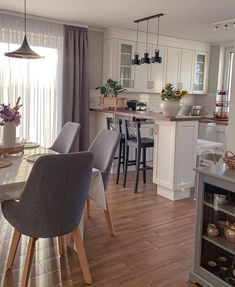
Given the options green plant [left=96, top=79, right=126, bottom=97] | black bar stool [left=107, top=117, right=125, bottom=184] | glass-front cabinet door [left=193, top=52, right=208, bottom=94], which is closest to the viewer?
black bar stool [left=107, top=117, right=125, bottom=184]

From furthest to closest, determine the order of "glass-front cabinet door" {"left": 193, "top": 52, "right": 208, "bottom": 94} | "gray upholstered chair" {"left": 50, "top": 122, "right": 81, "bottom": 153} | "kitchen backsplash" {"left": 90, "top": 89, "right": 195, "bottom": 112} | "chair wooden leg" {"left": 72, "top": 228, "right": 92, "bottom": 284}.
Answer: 1. "glass-front cabinet door" {"left": 193, "top": 52, "right": 208, "bottom": 94}
2. "kitchen backsplash" {"left": 90, "top": 89, "right": 195, "bottom": 112}
3. "gray upholstered chair" {"left": 50, "top": 122, "right": 81, "bottom": 153}
4. "chair wooden leg" {"left": 72, "top": 228, "right": 92, "bottom": 284}

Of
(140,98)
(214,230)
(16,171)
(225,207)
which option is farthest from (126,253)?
(140,98)

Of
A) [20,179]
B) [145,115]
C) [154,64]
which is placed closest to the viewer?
[20,179]

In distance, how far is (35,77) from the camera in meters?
4.89

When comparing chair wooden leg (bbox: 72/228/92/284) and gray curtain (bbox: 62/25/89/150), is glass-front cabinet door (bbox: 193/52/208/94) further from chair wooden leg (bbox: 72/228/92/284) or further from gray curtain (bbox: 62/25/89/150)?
chair wooden leg (bbox: 72/228/92/284)

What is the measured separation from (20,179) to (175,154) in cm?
228

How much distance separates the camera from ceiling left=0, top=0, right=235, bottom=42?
391 cm

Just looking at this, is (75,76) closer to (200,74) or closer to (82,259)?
(200,74)

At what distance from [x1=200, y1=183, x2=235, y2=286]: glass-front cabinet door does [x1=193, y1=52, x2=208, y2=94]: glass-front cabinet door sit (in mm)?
4839

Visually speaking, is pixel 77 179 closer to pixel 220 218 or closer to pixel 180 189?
pixel 220 218

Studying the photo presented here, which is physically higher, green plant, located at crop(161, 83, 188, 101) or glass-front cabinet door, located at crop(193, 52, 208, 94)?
glass-front cabinet door, located at crop(193, 52, 208, 94)

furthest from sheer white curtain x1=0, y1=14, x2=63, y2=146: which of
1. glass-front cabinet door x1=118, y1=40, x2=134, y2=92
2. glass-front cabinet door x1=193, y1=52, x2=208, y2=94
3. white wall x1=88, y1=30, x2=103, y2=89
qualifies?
glass-front cabinet door x1=193, y1=52, x2=208, y2=94

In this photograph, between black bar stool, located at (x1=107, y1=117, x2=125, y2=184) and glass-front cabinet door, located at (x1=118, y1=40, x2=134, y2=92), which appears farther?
glass-front cabinet door, located at (x1=118, y1=40, x2=134, y2=92)

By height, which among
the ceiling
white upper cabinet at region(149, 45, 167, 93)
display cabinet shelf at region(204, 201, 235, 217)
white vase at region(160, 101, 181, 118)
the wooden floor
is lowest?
the wooden floor
